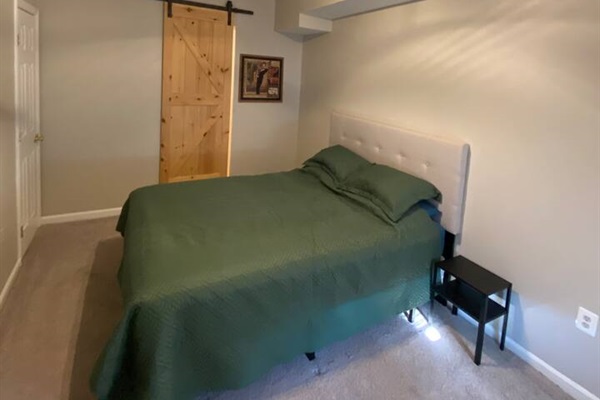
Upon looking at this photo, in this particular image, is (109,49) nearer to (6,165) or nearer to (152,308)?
(6,165)

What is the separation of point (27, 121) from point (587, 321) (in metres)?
A: 3.98

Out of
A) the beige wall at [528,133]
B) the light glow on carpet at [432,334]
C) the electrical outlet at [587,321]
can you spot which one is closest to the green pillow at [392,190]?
the beige wall at [528,133]

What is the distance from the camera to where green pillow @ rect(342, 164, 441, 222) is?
8.84ft

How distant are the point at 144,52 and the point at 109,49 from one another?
31 centimetres

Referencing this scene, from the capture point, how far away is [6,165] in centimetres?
265

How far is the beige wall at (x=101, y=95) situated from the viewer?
363cm

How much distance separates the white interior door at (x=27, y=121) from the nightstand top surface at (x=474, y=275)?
306cm

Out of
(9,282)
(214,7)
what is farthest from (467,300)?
(214,7)

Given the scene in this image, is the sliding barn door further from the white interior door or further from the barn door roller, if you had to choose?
the white interior door

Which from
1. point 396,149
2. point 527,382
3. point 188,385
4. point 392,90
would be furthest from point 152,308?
point 392,90

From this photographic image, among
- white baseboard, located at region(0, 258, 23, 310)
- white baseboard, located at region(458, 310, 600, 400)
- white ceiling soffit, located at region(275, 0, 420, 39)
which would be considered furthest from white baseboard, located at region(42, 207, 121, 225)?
white baseboard, located at region(458, 310, 600, 400)

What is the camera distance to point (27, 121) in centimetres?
323

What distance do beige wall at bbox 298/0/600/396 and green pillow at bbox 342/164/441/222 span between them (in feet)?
1.07

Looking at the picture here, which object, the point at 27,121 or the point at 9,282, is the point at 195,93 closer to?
the point at 27,121
